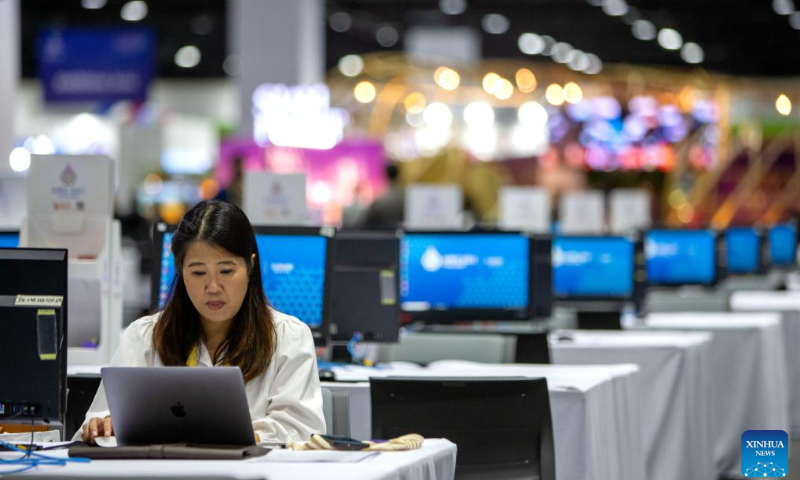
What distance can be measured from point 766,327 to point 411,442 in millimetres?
5584

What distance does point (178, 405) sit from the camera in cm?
338

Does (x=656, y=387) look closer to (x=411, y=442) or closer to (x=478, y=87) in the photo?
(x=411, y=442)

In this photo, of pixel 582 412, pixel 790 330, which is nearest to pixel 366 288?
pixel 582 412

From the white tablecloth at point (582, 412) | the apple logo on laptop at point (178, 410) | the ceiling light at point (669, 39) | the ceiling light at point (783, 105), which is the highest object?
the ceiling light at point (669, 39)

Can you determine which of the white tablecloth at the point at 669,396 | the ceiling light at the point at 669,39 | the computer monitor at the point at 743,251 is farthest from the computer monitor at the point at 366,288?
the ceiling light at the point at 669,39

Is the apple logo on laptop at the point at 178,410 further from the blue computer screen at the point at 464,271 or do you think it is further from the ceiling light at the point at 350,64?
the ceiling light at the point at 350,64

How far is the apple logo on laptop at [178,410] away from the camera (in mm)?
3383

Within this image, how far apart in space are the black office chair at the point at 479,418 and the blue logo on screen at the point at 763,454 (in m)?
1.11

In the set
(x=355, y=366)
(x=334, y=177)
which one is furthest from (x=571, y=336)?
(x=334, y=177)

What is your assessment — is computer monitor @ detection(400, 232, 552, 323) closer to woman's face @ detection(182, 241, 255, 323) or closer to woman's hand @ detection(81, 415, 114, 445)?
woman's face @ detection(182, 241, 255, 323)

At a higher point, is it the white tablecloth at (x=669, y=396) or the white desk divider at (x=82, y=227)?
the white desk divider at (x=82, y=227)

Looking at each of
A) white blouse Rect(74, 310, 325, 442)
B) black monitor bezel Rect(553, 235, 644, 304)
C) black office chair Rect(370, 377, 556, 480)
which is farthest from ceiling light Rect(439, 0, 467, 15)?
white blouse Rect(74, 310, 325, 442)

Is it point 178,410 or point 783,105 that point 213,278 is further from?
point 783,105

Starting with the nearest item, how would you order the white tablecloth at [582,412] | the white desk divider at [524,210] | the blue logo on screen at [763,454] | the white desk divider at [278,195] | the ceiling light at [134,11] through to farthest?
the white tablecloth at [582,412]
the blue logo on screen at [763,454]
the white desk divider at [278,195]
the white desk divider at [524,210]
the ceiling light at [134,11]
